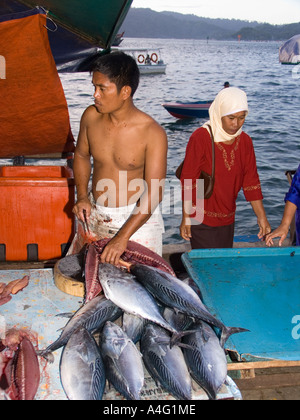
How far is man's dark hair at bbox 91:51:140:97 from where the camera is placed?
9.62 ft

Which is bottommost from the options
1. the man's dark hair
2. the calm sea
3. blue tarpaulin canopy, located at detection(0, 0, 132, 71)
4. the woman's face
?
the calm sea

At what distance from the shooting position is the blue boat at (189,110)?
20.9 metres

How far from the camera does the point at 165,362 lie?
2.14 meters

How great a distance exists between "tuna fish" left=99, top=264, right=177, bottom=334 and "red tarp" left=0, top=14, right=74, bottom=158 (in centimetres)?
263

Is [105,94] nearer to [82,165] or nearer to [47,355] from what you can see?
[82,165]

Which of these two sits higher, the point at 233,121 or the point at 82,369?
the point at 233,121

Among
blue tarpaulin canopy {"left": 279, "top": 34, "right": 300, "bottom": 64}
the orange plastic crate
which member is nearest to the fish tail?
the orange plastic crate

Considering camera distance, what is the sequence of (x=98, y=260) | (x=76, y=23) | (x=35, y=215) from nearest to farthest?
1. (x=98, y=260)
2. (x=35, y=215)
3. (x=76, y=23)

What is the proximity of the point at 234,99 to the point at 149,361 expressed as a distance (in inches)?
93.8

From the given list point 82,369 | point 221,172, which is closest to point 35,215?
point 221,172

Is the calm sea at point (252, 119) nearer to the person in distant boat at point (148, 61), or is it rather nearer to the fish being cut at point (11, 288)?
the person in distant boat at point (148, 61)

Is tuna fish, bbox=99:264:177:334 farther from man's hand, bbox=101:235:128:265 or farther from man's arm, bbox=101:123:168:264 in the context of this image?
man's arm, bbox=101:123:168:264

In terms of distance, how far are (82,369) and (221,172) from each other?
2.36 m

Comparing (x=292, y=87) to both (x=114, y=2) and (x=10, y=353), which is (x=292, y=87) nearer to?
(x=114, y=2)
